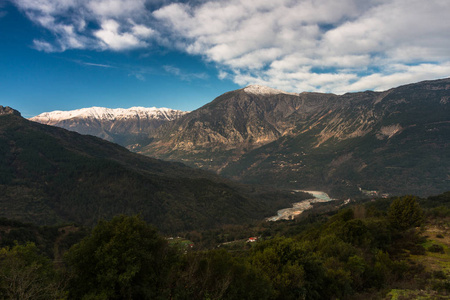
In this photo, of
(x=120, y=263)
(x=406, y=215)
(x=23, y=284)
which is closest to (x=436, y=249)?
(x=406, y=215)

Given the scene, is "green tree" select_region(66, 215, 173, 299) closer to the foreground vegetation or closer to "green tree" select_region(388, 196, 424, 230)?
the foreground vegetation

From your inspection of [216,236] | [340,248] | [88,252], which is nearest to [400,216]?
[340,248]

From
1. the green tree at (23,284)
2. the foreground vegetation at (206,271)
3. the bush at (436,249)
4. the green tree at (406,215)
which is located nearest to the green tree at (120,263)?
the foreground vegetation at (206,271)

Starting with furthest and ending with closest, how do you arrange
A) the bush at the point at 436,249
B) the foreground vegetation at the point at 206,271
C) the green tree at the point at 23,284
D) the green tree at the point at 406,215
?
the green tree at the point at 406,215 → the bush at the point at 436,249 → the foreground vegetation at the point at 206,271 → the green tree at the point at 23,284

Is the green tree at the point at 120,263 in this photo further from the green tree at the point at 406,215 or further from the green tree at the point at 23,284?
the green tree at the point at 406,215

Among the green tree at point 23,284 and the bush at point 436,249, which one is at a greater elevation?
the green tree at point 23,284

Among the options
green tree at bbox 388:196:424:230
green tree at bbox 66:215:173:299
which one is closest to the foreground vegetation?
green tree at bbox 66:215:173:299

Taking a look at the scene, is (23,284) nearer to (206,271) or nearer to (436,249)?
(206,271)
